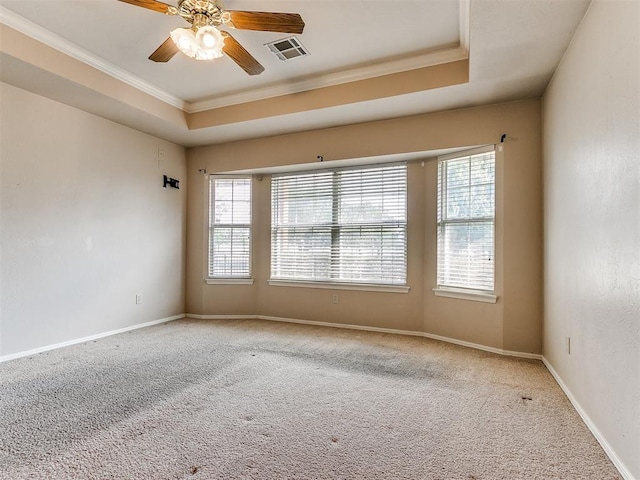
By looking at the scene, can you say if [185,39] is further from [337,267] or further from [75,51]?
[337,267]

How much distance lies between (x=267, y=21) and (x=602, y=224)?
2.37 metres

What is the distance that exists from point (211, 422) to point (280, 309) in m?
2.93

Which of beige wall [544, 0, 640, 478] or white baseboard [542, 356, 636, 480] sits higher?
beige wall [544, 0, 640, 478]

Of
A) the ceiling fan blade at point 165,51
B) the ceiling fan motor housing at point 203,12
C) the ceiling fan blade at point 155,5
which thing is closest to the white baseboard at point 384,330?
the ceiling fan blade at point 165,51

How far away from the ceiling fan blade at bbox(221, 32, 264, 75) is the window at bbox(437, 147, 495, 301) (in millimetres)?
2368

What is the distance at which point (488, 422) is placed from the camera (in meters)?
2.16

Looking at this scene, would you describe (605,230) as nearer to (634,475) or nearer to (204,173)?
(634,475)

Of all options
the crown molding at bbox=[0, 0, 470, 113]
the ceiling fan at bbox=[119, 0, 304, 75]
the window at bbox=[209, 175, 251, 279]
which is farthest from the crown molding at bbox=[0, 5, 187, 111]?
the window at bbox=[209, 175, 251, 279]

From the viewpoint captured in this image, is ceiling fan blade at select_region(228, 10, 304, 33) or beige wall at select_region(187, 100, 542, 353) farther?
beige wall at select_region(187, 100, 542, 353)

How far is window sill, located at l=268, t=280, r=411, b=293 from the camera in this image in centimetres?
434

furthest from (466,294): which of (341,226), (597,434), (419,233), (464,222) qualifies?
(597,434)

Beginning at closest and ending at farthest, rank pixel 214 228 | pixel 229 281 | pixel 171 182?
pixel 171 182 → pixel 229 281 → pixel 214 228

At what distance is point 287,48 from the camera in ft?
10.4

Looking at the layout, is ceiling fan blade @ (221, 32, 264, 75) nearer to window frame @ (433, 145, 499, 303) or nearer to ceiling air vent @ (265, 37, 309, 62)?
ceiling air vent @ (265, 37, 309, 62)
